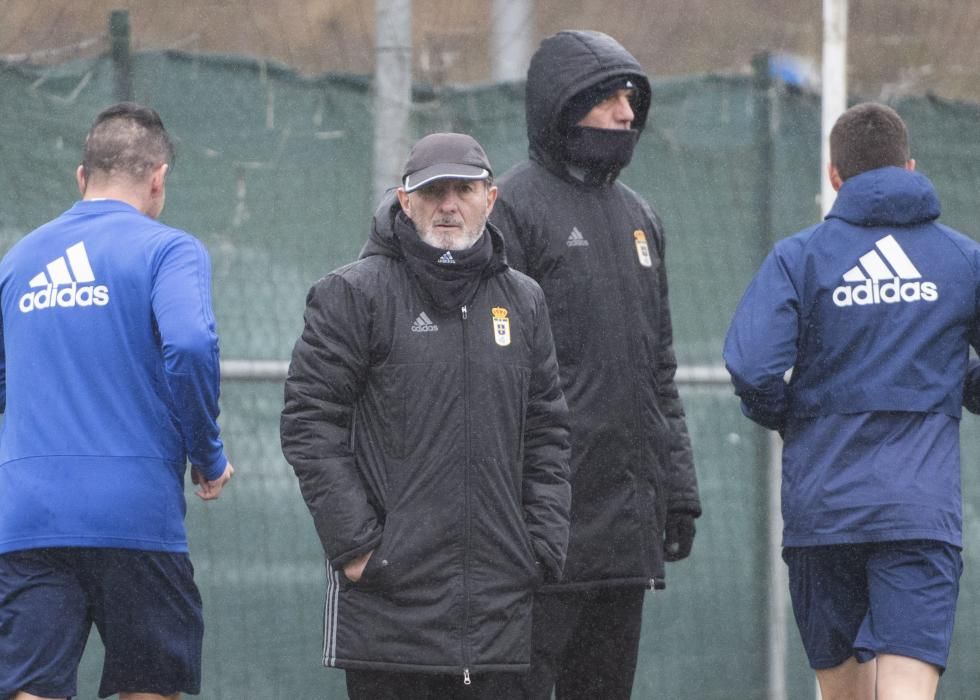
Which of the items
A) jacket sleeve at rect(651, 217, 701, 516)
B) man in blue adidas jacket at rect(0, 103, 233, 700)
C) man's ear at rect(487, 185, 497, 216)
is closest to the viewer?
man's ear at rect(487, 185, 497, 216)

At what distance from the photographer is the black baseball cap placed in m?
3.93

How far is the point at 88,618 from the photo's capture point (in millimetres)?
4293

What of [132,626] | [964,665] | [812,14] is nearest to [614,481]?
[132,626]

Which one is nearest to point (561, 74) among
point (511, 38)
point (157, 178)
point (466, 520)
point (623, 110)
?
→ point (623, 110)

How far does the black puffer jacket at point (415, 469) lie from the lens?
3818 millimetres

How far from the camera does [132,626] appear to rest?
13.9 ft

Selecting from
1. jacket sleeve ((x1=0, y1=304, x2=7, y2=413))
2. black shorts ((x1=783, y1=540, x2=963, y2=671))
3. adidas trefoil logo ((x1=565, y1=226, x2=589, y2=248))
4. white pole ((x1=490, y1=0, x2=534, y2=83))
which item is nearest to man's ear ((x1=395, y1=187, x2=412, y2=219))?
adidas trefoil logo ((x1=565, y1=226, x2=589, y2=248))

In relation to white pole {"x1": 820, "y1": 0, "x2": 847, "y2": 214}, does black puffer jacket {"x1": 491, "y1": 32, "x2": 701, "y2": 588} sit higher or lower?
lower

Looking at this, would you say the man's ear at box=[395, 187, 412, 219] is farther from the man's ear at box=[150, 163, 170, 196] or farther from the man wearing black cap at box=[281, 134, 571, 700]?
the man's ear at box=[150, 163, 170, 196]

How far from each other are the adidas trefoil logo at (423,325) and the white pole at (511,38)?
200 cm

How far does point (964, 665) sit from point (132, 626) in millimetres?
3435

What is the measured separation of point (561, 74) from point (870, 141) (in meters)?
0.85

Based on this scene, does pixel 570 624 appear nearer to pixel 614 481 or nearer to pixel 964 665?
pixel 614 481

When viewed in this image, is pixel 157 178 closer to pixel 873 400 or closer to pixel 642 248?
pixel 642 248
